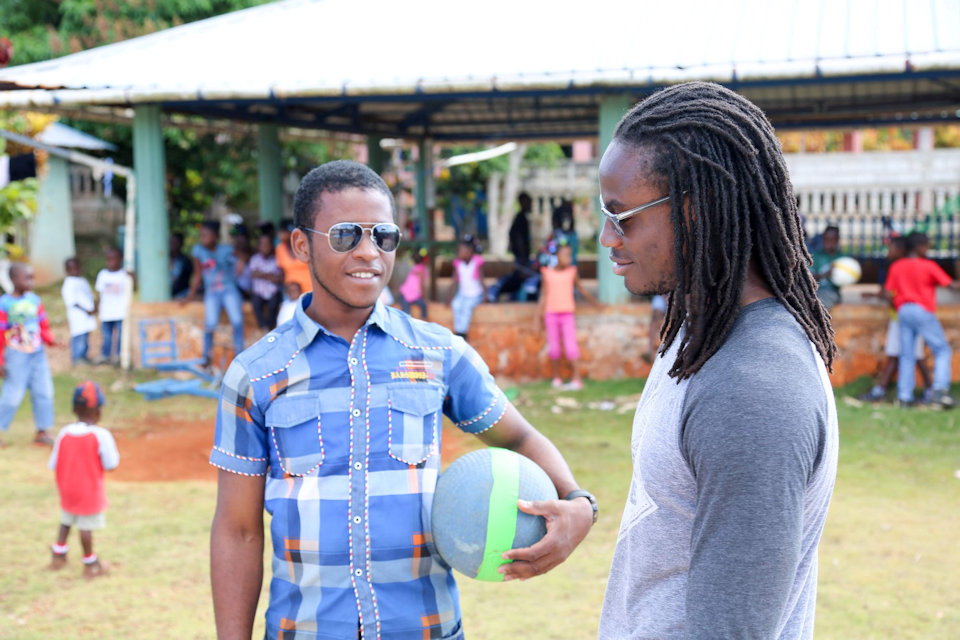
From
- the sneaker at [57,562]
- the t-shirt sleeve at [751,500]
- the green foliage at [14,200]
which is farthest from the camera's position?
the green foliage at [14,200]

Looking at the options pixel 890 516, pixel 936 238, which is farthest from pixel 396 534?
pixel 936 238

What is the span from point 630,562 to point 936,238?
12964 millimetres

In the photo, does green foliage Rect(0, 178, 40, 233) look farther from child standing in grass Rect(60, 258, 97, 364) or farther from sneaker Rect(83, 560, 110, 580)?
sneaker Rect(83, 560, 110, 580)

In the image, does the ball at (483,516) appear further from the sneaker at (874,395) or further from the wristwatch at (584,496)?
the sneaker at (874,395)

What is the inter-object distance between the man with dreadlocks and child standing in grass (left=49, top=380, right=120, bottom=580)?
4616 mm

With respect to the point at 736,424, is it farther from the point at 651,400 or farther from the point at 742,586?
the point at 651,400

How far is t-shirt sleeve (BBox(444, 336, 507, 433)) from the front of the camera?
8.67ft

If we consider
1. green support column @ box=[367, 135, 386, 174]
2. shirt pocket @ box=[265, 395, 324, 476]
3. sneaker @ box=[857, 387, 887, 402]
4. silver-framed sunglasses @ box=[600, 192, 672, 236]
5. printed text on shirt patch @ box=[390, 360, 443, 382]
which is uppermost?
green support column @ box=[367, 135, 386, 174]

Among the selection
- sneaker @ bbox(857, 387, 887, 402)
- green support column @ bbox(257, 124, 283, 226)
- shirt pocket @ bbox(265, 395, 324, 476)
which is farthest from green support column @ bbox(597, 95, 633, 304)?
shirt pocket @ bbox(265, 395, 324, 476)

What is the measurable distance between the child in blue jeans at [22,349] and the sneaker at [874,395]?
8090 millimetres


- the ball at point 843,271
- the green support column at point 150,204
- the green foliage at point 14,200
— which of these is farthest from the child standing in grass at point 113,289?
the ball at point 843,271

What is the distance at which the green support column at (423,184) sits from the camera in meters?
16.0

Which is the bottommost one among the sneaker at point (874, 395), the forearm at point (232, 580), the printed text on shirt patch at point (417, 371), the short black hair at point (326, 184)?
the sneaker at point (874, 395)

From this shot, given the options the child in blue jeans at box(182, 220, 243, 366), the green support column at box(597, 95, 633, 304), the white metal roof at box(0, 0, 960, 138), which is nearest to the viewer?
the white metal roof at box(0, 0, 960, 138)
